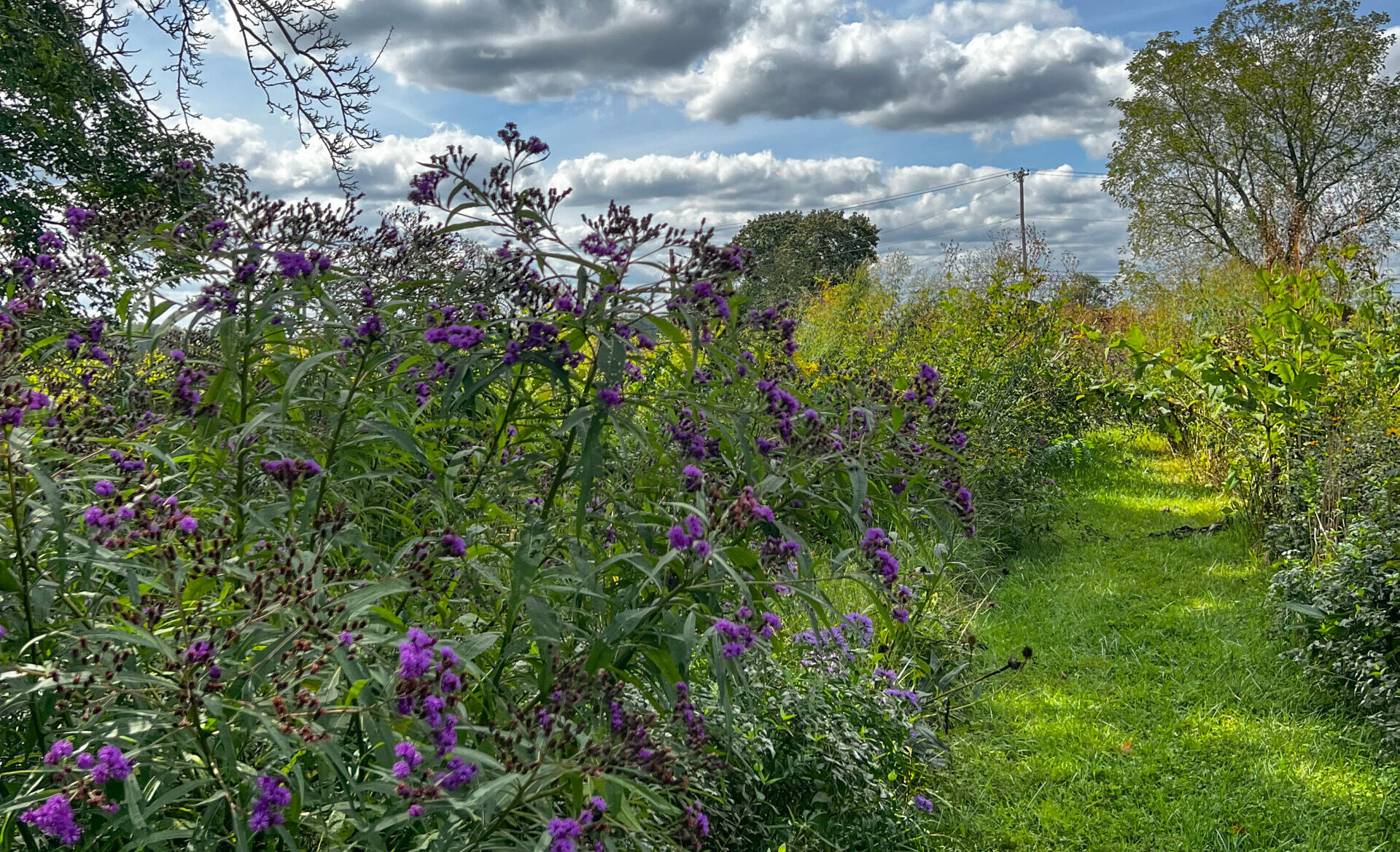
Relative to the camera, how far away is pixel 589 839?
1.31m

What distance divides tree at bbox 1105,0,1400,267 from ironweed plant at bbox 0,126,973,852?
76.5ft

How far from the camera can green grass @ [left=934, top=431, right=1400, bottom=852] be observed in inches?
129

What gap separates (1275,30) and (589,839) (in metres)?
28.3

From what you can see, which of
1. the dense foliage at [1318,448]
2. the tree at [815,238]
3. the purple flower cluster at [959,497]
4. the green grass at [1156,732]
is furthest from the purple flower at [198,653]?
the tree at [815,238]

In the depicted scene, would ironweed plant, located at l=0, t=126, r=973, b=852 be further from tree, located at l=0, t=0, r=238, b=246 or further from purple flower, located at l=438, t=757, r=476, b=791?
tree, located at l=0, t=0, r=238, b=246

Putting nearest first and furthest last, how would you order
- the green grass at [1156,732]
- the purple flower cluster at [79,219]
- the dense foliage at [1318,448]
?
the purple flower cluster at [79,219] < the green grass at [1156,732] < the dense foliage at [1318,448]

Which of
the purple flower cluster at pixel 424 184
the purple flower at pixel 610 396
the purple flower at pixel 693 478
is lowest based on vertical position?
the purple flower at pixel 693 478

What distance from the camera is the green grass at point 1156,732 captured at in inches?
129

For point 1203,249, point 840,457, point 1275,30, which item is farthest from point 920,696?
point 1275,30

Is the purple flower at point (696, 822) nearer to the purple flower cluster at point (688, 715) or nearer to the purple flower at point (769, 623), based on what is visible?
the purple flower cluster at point (688, 715)

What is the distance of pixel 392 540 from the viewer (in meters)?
2.38

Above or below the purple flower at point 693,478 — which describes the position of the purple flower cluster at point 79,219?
above

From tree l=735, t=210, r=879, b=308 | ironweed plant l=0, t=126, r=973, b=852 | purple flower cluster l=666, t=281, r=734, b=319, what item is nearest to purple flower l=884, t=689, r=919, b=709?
ironweed plant l=0, t=126, r=973, b=852

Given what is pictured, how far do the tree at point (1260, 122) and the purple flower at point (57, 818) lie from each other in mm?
24428
